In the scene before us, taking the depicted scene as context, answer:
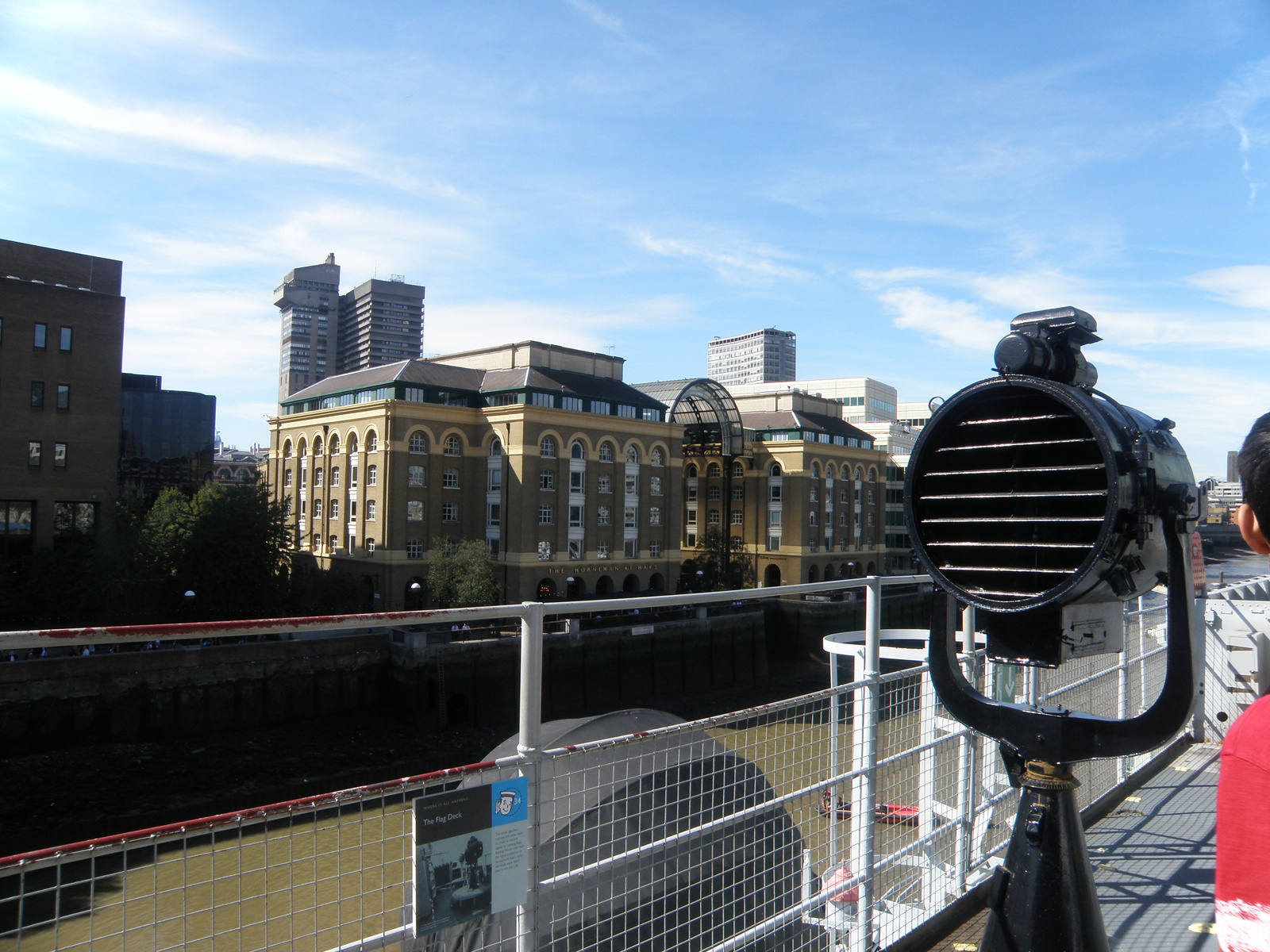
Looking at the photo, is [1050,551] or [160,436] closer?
[1050,551]

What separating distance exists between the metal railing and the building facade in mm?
39873

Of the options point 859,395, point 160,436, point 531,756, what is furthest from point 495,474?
point 859,395

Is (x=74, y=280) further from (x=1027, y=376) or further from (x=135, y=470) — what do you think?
(x=1027, y=376)

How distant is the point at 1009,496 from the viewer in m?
2.12

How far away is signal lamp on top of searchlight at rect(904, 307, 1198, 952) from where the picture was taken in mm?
1998

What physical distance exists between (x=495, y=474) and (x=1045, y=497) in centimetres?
4628

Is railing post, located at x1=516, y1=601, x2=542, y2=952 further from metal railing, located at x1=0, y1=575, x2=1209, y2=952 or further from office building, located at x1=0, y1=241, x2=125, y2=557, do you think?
office building, located at x1=0, y1=241, x2=125, y2=557

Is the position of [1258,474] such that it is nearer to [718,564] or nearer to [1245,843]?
[1245,843]

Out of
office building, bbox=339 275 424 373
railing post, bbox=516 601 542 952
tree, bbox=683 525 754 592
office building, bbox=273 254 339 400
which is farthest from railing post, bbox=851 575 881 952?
office building, bbox=273 254 339 400

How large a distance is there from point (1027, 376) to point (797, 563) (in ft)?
191

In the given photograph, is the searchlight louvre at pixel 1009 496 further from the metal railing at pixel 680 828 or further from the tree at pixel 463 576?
the tree at pixel 463 576

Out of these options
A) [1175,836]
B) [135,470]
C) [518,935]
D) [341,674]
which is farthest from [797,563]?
[518,935]

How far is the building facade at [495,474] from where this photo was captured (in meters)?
45.7

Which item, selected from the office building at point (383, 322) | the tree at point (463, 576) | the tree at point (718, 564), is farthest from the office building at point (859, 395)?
the office building at point (383, 322)
